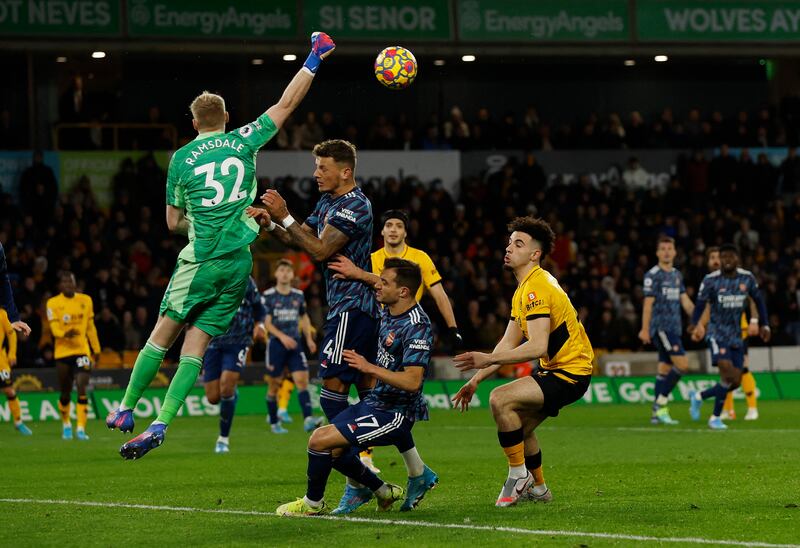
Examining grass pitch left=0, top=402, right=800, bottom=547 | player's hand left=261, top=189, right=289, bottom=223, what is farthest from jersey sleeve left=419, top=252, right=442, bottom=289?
player's hand left=261, top=189, right=289, bottom=223

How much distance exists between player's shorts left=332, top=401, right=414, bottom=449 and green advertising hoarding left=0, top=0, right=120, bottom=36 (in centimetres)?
1969

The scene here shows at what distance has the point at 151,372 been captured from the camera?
390 inches

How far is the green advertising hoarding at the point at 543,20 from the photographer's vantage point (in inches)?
1192

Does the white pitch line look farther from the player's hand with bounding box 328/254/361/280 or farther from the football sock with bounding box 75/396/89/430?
the football sock with bounding box 75/396/89/430

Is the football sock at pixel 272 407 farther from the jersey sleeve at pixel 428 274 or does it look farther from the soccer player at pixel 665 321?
the jersey sleeve at pixel 428 274

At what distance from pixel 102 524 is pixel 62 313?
11.5m

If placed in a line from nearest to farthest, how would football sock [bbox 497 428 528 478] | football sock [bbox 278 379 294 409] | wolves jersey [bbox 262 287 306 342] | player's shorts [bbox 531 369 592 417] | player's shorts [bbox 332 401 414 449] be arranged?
player's shorts [bbox 332 401 414 449] < football sock [bbox 497 428 528 478] < player's shorts [bbox 531 369 592 417] < wolves jersey [bbox 262 287 306 342] < football sock [bbox 278 379 294 409]

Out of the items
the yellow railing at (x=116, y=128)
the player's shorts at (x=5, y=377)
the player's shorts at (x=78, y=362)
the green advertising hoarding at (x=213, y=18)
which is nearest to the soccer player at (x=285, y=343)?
the player's shorts at (x=78, y=362)

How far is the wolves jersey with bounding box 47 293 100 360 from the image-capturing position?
67.7 feet

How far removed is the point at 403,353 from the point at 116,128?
23390 millimetres

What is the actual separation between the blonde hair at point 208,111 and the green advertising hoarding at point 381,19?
19187 mm

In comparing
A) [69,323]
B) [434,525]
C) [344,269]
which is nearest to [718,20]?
[69,323]

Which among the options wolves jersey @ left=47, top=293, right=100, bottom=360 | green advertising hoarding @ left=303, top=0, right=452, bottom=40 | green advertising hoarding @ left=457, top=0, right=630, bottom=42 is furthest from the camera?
green advertising hoarding @ left=457, top=0, right=630, bottom=42

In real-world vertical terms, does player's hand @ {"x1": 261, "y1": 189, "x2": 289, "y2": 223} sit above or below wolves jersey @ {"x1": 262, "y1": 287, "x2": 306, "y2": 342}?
above
